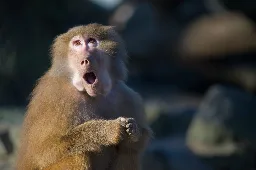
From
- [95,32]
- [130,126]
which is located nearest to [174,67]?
[95,32]

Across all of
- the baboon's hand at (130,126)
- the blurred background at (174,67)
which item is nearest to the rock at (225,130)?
the blurred background at (174,67)

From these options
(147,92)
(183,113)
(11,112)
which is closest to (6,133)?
(11,112)

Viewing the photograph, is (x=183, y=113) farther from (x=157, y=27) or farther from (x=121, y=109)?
(x=157, y=27)

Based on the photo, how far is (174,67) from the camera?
1662cm

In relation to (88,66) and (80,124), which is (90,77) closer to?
(88,66)

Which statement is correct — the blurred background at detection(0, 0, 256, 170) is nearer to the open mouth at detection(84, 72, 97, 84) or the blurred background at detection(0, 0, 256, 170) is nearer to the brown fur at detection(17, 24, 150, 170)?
the brown fur at detection(17, 24, 150, 170)

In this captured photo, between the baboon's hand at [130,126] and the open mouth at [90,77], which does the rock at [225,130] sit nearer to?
the baboon's hand at [130,126]

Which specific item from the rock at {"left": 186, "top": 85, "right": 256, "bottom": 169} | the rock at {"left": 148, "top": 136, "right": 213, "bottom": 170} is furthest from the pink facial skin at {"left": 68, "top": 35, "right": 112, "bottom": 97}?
the rock at {"left": 186, "top": 85, "right": 256, "bottom": 169}

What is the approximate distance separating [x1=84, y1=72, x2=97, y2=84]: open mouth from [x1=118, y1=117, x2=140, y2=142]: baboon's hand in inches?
12.4

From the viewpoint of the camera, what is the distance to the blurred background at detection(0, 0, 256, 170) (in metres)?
8.10

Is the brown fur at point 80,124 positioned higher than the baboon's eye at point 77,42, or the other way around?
the baboon's eye at point 77,42

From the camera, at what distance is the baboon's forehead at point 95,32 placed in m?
4.88

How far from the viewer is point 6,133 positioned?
22.6ft

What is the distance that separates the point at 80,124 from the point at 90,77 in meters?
0.33
